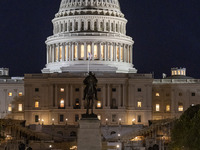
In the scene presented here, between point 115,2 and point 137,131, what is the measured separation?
56.7 m

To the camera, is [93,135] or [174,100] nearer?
[93,135]

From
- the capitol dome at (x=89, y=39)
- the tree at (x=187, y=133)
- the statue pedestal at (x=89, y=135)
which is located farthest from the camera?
the capitol dome at (x=89, y=39)

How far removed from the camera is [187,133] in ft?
282

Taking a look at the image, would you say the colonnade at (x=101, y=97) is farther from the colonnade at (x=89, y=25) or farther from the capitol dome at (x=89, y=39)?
the colonnade at (x=89, y=25)

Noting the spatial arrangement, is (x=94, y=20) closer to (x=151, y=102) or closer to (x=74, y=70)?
(x=74, y=70)

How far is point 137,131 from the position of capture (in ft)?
452

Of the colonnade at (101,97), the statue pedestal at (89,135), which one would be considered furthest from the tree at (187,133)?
the colonnade at (101,97)

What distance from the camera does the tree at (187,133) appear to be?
82.8 metres

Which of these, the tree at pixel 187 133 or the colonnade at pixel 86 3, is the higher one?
the colonnade at pixel 86 3

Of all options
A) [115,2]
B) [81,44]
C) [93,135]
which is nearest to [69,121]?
[81,44]

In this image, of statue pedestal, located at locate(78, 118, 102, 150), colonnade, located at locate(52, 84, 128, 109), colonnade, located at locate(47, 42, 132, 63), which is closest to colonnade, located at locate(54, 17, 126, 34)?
colonnade, located at locate(47, 42, 132, 63)

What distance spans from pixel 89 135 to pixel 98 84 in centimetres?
7534

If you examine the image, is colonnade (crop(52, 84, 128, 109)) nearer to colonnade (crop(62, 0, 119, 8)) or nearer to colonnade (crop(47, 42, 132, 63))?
colonnade (crop(47, 42, 132, 63))

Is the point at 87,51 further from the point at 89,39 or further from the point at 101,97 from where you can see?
the point at 101,97
